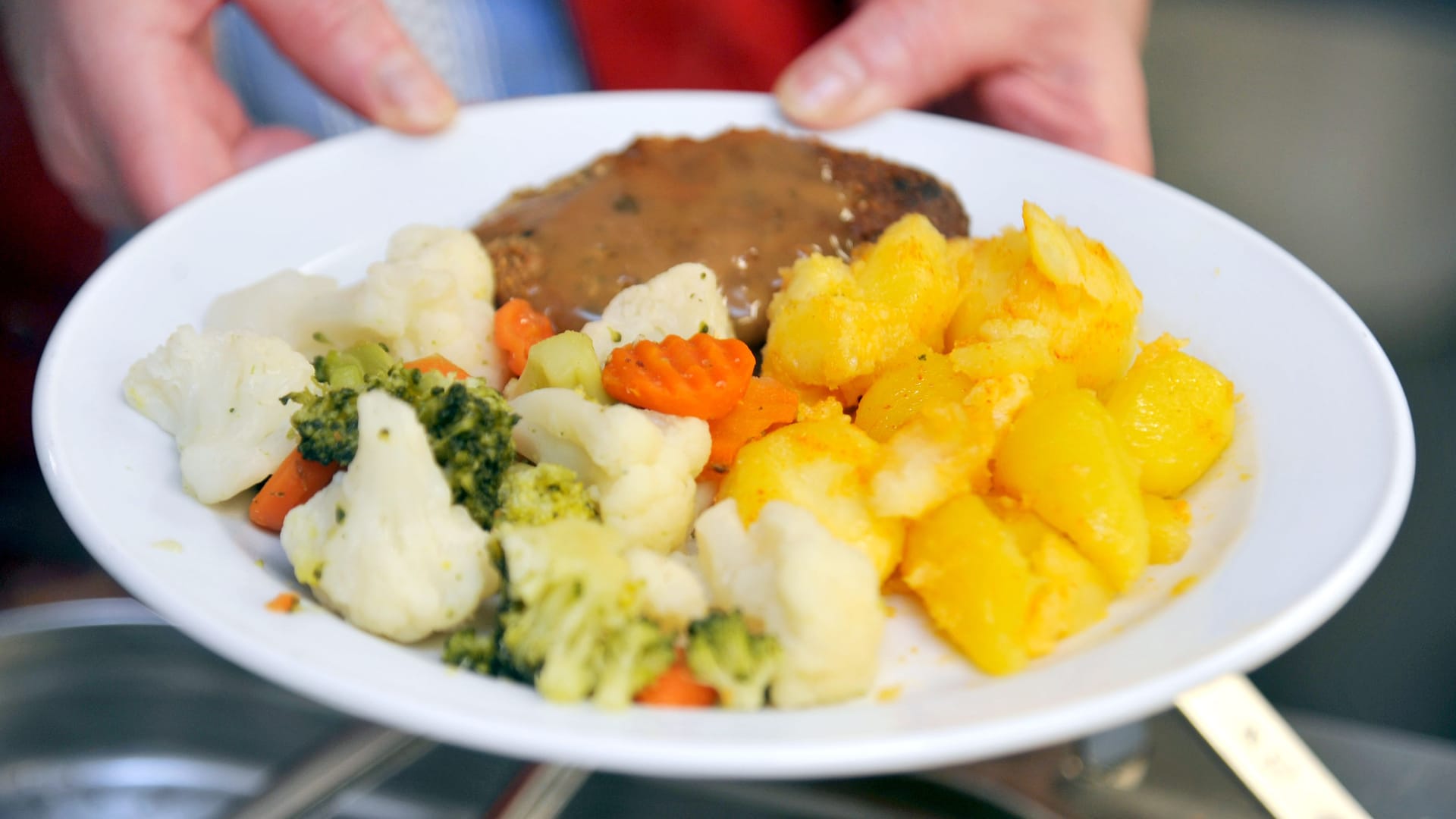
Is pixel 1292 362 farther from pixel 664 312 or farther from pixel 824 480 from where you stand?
pixel 664 312

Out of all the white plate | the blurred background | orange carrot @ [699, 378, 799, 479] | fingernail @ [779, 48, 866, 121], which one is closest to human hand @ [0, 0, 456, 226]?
the white plate

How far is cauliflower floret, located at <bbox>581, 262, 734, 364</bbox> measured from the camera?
2.16 m

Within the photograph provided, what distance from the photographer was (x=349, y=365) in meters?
1.94

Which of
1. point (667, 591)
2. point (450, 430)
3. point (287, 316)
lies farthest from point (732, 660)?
point (287, 316)

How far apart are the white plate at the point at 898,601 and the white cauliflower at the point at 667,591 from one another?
198mm

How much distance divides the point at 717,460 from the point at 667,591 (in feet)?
1.35

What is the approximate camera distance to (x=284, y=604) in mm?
1541

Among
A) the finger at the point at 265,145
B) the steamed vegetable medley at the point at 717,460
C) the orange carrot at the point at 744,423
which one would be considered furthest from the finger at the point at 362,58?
the orange carrot at the point at 744,423

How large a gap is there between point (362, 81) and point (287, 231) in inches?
20.6

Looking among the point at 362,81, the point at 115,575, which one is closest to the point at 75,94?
the point at 362,81

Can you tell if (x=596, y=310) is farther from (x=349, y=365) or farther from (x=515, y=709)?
(x=515, y=709)

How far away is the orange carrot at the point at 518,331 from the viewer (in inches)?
89.0

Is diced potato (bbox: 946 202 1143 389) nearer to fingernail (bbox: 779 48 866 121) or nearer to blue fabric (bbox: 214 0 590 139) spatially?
fingernail (bbox: 779 48 866 121)

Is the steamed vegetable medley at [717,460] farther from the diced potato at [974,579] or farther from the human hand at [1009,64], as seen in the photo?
the human hand at [1009,64]
